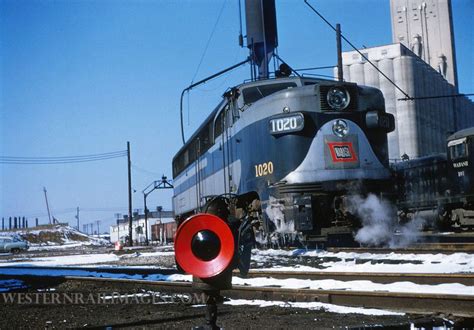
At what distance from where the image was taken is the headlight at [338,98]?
10.6 m

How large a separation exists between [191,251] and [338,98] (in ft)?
A: 26.2

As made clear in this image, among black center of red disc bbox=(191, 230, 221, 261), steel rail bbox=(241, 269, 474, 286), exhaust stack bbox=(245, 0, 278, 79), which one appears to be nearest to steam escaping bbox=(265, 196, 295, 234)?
steel rail bbox=(241, 269, 474, 286)

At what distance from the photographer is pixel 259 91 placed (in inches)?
474

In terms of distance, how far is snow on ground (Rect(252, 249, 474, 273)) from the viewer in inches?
320

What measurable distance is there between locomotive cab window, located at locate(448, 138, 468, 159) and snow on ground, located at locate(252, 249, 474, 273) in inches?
371

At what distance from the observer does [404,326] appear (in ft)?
11.4

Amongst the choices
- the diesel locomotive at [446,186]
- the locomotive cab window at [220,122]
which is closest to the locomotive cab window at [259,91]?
the locomotive cab window at [220,122]

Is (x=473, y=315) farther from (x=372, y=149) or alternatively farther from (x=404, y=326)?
(x=372, y=149)

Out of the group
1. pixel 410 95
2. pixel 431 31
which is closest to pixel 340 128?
pixel 410 95

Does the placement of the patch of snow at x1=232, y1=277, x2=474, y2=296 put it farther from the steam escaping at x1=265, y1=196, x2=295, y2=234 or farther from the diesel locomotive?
the diesel locomotive

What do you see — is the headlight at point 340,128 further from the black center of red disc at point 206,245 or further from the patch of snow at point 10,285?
the black center of red disc at point 206,245

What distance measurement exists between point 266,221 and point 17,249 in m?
34.4

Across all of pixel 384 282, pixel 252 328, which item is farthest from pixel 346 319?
pixel 384 282

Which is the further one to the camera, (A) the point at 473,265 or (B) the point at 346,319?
(A) the point at 473,265
